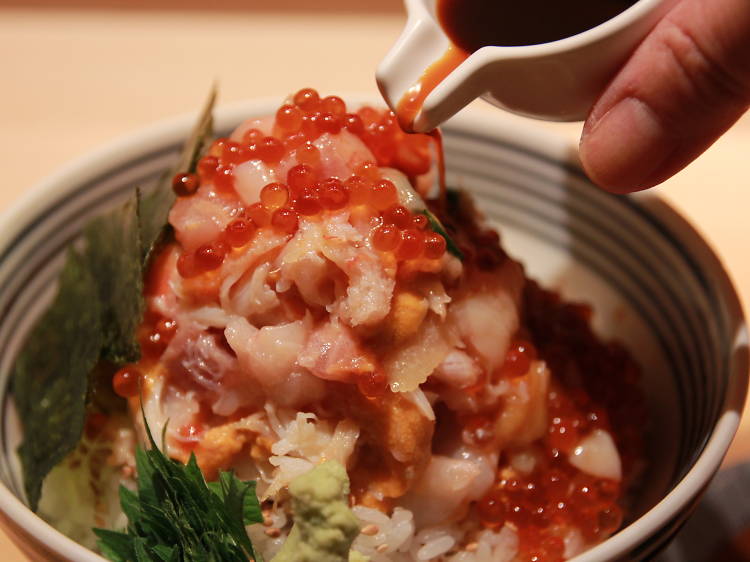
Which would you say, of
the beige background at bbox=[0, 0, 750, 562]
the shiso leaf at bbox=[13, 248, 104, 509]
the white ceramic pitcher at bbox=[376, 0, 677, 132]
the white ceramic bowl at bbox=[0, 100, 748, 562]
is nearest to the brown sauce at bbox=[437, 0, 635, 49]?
the white ceramic pitcher at bbox=[376, 0, 677, 132]

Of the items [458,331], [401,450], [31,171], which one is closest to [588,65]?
[458,331]

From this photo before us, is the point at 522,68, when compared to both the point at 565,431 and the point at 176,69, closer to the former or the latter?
the point at 565,431

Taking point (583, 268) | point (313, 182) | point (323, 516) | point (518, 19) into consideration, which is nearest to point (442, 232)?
point (313, 182)

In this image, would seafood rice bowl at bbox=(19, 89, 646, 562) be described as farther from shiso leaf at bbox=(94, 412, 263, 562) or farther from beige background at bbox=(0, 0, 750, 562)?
beige background at bbox=(0, 0, 750, 562)

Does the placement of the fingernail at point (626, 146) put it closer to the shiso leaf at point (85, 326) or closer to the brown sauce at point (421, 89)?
the brown sauce at point (421, 89)

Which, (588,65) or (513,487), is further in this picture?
(513,487)

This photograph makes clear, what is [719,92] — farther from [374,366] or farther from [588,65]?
[374,366]
